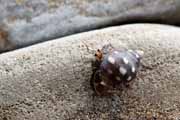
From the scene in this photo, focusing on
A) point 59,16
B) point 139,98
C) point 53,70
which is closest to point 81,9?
point 59,16

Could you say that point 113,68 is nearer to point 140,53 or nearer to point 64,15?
point 140,53

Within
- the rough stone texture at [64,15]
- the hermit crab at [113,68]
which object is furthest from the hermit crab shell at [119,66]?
the rough stone texture at [64,15]

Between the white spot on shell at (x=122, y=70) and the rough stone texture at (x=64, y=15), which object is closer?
the white spot on shell at (x=122, y=70)

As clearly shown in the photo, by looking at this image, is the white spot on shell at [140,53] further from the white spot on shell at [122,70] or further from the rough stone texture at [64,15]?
the rough stone texture at [64,15]

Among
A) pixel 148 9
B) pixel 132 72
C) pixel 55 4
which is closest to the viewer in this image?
pixel 132 72

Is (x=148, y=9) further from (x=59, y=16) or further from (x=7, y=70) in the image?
(x=7, y=70)

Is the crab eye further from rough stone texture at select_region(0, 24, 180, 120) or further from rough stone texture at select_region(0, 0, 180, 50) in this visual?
rough stone texture at select_region(0, 0, 180, 50)

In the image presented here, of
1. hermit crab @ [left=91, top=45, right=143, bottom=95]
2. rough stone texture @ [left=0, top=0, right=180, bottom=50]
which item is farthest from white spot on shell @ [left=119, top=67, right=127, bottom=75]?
rough stone texture @ [left=0, top=0, right=180, bottom=50]
